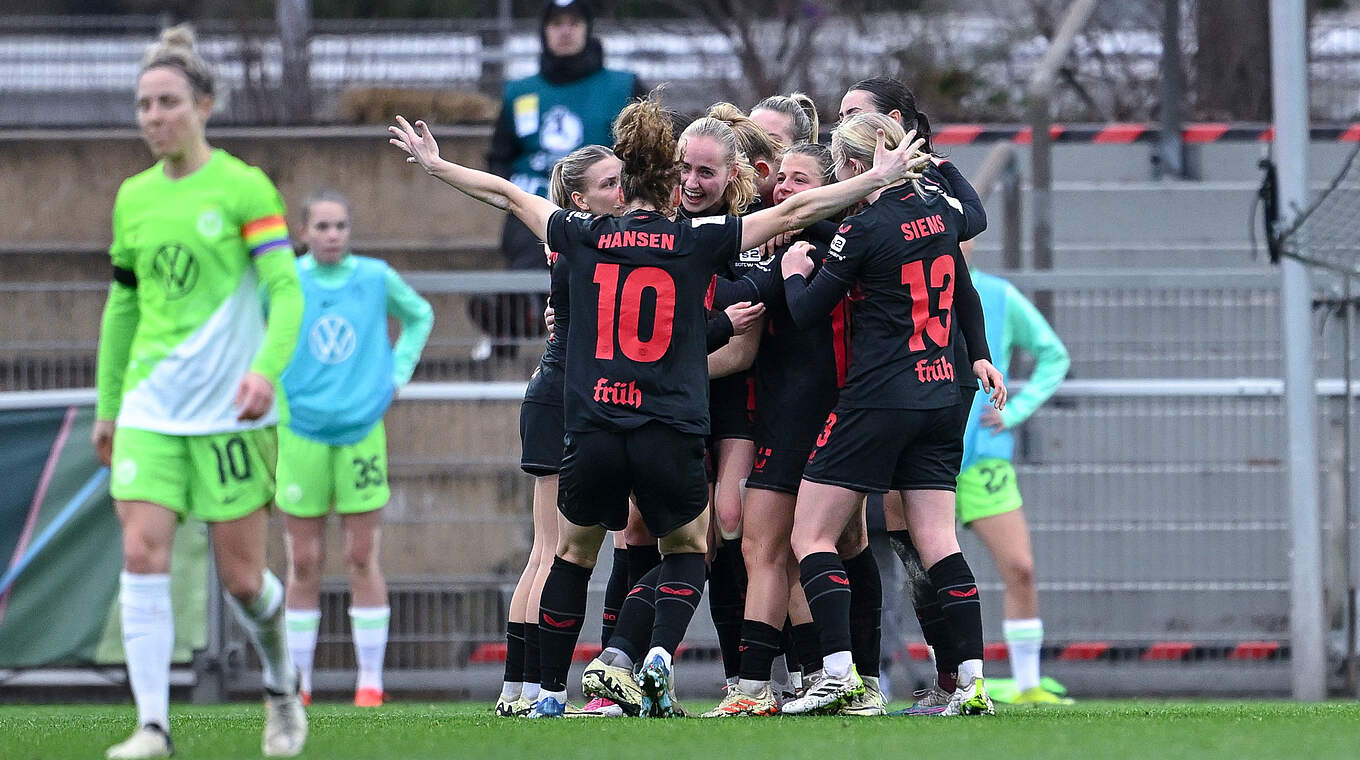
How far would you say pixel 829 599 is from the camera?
240 inches

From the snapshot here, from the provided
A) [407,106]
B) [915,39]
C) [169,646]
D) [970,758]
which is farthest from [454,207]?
[970,758]

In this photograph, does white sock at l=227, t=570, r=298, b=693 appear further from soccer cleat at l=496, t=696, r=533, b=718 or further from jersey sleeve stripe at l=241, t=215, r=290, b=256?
soccer cleat at l=496, t=696, r=533, b=718

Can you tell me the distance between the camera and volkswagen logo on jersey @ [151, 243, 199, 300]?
5238mm

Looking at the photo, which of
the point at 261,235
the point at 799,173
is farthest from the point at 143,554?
the point at 799,173

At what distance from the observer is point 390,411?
1045 centimetres

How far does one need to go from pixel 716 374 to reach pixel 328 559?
489 centimetres

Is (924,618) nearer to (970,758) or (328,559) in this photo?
(970,758)

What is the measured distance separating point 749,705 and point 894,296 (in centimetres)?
151

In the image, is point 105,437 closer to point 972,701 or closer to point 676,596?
point 676,596

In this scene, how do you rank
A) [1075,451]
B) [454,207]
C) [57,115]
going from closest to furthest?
[1075,451], [454,207], [57,115]

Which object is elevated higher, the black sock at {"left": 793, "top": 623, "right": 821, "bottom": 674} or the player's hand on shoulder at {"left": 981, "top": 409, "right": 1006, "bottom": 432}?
the player's hand on shoulder at {"left": 981, "top": 409, "right": 1006, "bottom": 432}

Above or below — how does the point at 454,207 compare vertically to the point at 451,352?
above

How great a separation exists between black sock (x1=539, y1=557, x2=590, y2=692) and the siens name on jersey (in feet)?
2.34

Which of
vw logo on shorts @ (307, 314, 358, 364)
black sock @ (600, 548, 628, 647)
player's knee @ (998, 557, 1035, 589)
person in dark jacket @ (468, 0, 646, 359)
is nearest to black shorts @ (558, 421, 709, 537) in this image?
black sock @ (600, 548, 628, 647)
